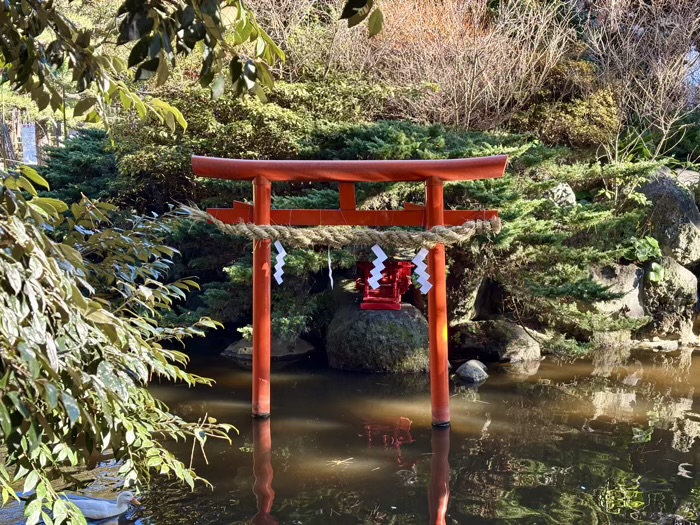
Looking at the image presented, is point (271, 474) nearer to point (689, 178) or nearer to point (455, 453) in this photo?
point (455, 453)

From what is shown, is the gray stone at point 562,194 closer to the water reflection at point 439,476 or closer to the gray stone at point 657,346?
the gray stone at point 657,346

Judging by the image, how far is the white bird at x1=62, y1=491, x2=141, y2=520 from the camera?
366cm

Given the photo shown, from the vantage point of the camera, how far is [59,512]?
1.34 meters

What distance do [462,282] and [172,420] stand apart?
234 inches

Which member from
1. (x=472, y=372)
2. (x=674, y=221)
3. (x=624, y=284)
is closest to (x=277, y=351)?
(x=472, y=372)

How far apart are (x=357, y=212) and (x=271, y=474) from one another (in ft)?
6.16

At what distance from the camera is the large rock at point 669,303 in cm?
912

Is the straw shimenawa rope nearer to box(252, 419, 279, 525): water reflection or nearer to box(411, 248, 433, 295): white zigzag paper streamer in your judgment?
box(411, 248, 433, 295): white zigzag paper streamer

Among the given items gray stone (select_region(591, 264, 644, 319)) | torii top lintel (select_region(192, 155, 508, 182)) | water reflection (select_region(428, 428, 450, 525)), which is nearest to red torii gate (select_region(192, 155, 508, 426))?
torii top lintel (select_region(192, 155, 508, 182))

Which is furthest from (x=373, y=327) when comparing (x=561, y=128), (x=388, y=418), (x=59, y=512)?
(x=59, y=512)

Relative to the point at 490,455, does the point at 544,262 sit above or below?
above

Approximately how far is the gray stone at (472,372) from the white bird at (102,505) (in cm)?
385

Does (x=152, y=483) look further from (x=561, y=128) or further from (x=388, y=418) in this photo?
(x=561, y=128)

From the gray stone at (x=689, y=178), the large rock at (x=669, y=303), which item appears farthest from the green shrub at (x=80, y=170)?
the gray stone at (x=689, y=178)
